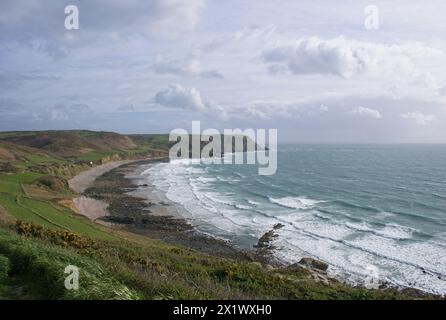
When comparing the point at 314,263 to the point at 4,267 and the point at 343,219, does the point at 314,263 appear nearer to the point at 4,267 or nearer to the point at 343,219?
the point at 343,219

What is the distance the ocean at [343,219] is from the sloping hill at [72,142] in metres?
50.8

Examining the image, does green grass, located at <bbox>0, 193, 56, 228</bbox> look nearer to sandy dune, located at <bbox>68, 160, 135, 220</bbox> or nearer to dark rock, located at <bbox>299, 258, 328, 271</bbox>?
sandy dune, located at <bbox>68, 160, 135, 220</bbox>

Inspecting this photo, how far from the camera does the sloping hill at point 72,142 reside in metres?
117

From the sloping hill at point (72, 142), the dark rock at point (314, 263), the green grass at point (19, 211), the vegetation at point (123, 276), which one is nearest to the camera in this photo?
the vegetation at point (123, 276)

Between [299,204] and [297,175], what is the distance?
119 ft

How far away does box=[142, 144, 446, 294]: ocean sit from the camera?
93.6 ft

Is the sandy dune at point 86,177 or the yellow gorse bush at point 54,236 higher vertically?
the yellow gorse bush at point 54,236

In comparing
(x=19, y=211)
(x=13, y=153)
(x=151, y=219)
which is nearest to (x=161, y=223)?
(x=151, y=219)

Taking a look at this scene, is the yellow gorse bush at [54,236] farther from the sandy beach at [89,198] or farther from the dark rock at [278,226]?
the sandy beach at [89,198]

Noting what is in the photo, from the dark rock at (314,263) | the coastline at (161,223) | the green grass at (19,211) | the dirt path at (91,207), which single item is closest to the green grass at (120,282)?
the coastline at (161,223)

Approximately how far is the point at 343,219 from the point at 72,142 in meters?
100

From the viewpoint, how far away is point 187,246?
34406mm
